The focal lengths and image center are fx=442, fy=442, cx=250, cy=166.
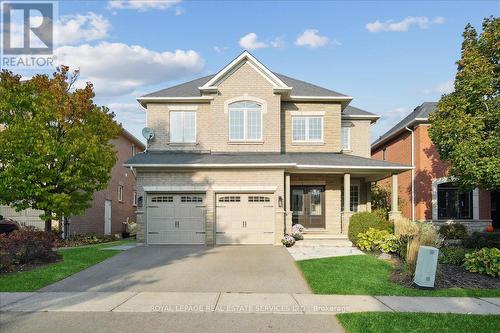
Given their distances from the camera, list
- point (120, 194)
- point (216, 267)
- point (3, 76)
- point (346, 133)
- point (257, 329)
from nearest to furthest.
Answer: point (257, 329) → point (216, 267) → point (3, 76) → point (346, 133) → point (120, 194)

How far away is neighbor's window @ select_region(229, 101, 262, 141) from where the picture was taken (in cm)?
2192

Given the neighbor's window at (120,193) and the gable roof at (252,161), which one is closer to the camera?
the gable roof at (252,161)

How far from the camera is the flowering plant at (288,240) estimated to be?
19.1m

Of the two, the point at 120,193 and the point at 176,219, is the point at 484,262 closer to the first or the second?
the point at 176,219

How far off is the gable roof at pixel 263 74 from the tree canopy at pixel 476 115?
6.68 meters

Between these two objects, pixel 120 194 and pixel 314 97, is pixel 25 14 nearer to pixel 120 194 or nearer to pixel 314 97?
pixel 314 97

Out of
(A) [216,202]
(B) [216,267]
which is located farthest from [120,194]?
(B) [216,267]

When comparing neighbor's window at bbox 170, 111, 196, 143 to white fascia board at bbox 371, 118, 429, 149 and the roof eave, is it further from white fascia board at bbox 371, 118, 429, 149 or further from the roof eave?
white fascia board at bbox 371, 118, 429, 149

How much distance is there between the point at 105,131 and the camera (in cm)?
2133

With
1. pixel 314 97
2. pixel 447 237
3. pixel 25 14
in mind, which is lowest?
pixel 447 237

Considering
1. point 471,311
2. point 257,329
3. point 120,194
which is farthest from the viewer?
point 120,194

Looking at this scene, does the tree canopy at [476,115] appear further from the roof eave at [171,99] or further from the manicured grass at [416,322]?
the roof eave at [171,99]

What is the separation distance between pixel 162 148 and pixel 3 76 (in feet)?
25.2

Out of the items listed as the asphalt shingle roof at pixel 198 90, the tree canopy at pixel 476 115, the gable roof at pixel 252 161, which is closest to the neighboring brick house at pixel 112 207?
the asphalt shingle roof at pixel 198 90
